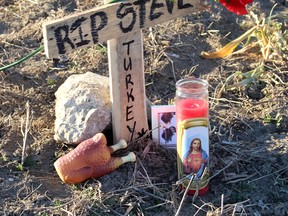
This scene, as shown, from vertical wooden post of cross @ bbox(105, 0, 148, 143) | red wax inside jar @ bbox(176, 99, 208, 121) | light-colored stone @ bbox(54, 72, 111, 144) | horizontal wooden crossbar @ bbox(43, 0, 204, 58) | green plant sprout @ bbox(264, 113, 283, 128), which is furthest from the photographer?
green plant sprout @ bbox(264, 113, 283, 128)

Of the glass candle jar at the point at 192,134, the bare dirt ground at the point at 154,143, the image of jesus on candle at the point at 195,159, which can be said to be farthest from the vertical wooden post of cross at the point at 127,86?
the image of jesus on candle at the point at 195,159

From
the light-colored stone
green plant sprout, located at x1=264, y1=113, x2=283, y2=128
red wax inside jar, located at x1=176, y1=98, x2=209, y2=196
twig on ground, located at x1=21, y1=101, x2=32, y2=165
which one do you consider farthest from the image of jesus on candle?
twig on ground, located at x1=21, y1=101, x2=32, y2=165

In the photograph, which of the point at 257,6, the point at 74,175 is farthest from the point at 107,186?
the point at 257,6

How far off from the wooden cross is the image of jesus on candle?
0.37 meters

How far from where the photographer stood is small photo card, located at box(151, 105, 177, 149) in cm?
339

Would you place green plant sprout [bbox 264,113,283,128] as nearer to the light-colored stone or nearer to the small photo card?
the small photo card

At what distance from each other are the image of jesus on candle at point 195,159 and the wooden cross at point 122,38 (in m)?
0.37

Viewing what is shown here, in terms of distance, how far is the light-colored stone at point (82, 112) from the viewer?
336 cm

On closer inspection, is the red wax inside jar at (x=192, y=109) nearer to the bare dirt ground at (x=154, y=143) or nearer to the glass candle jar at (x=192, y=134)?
the glass candle jar at (x=192, y=134)

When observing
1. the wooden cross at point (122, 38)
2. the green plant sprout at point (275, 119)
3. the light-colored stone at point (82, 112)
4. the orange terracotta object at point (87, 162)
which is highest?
the wooden cross at point (122, 38)

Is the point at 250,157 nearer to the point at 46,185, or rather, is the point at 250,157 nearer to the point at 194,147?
the point at 194,147

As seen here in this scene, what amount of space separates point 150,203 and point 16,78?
129cm

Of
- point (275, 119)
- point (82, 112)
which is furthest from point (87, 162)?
point (275, 119)

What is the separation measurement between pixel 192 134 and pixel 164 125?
0.34 m
